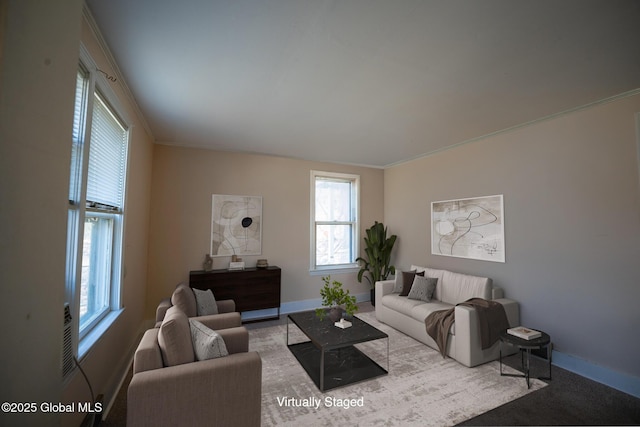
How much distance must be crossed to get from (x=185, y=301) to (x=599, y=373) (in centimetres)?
412

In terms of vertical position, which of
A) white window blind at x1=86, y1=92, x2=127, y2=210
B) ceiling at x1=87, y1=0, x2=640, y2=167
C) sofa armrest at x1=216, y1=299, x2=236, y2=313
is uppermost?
ceiling at x1=87, y1=0, x2=640, y2=167

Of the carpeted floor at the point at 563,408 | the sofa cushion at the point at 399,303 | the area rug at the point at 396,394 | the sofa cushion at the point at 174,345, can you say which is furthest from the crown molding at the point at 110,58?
the sofa cushion at the point at 399,303

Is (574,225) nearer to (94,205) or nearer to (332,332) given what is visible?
(332,332)

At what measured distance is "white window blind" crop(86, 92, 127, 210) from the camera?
1944 mm

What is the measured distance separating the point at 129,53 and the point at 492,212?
419 cm

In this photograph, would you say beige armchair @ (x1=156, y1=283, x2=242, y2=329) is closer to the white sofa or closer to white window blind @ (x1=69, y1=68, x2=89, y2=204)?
white window blind @ (x1=69, y1=68, x2=89, y2=204)

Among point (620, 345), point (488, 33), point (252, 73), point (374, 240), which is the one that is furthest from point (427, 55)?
point (374, 240)

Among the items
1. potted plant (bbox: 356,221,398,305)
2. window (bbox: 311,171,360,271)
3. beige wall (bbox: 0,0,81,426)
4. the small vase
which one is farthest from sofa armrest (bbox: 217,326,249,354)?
potted plant (bbox: 356,221,398,305)

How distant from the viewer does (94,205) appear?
6.45 ft

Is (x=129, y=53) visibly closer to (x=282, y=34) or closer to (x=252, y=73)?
(x=252, y=73)

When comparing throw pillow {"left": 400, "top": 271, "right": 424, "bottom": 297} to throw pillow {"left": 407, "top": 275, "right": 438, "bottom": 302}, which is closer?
throw pillow {"left": 407, "top": 275, "right": 438, "bottom": 302}

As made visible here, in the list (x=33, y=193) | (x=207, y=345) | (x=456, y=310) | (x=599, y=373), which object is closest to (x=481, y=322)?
(x=456, y=310)

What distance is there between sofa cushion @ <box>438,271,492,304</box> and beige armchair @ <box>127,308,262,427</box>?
289 centimetres

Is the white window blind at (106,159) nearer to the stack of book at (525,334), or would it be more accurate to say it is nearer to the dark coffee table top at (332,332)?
the dark coffee table top at (332,332)
